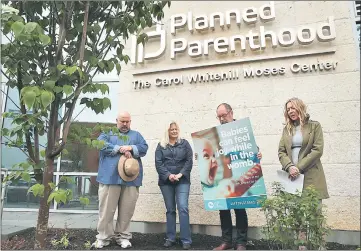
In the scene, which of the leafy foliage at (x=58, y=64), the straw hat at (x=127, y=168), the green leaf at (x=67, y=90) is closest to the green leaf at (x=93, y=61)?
the leafy foliage at (x=58, y=64)

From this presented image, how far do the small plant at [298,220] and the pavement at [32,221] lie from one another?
9.78 ft

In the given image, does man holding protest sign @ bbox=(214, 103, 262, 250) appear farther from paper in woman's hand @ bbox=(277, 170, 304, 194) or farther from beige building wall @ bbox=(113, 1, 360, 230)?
beige building wall @ bbox=(113, 1, 360, 230)

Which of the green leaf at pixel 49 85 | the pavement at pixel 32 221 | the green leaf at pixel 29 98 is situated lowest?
the pavement at pixel 32 221

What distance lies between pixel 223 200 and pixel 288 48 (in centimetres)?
255

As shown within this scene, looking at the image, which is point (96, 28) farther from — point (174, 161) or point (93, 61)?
point (174, 161)

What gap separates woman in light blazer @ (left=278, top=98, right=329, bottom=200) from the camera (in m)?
2.96

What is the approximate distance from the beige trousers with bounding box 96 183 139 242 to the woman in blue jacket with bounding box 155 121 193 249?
16.1 inches

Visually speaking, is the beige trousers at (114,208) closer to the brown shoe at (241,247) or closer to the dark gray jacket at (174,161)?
the dark gray jacket at (174,161)

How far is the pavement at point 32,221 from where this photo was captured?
417 cm

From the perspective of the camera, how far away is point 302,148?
10.1 ft

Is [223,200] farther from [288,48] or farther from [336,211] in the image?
[288,48]

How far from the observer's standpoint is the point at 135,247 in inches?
139

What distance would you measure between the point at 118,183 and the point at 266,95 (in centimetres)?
245

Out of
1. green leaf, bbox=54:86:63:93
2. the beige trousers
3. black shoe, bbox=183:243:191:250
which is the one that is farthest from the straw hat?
green leaf, bbox=54:86:63:93
